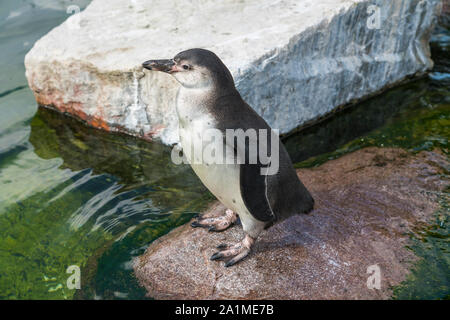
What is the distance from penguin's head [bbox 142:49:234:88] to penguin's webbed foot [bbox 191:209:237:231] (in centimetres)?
96

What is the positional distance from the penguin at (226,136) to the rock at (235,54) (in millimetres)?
1328

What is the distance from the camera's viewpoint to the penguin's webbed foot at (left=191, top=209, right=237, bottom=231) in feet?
10.5

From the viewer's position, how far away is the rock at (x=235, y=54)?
14.0ft

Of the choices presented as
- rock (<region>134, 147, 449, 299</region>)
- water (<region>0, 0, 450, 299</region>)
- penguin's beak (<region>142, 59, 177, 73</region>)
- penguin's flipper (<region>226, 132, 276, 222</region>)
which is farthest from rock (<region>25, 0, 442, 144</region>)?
penguin's flipper (<region>226, 132, 276, 222</region>)

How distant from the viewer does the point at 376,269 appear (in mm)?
2873

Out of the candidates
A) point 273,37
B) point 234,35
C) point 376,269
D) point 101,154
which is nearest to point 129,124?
point 101,154

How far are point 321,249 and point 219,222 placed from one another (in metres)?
0.70

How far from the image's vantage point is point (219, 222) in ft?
10.6

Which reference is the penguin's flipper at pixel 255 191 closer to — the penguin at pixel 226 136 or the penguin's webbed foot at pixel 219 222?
the penguin at pixel 226 136

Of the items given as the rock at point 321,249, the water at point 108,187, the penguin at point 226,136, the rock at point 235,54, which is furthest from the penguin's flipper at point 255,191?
the rock at point 235,54

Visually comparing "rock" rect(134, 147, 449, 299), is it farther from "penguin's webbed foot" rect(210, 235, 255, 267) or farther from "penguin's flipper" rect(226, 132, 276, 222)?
"penguin's flipper" rect(226, 132, 276, 222)

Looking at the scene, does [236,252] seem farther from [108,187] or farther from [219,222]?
[108,187]

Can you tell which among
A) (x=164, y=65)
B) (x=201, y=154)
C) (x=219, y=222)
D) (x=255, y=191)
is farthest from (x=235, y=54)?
(x=255, y=191)
